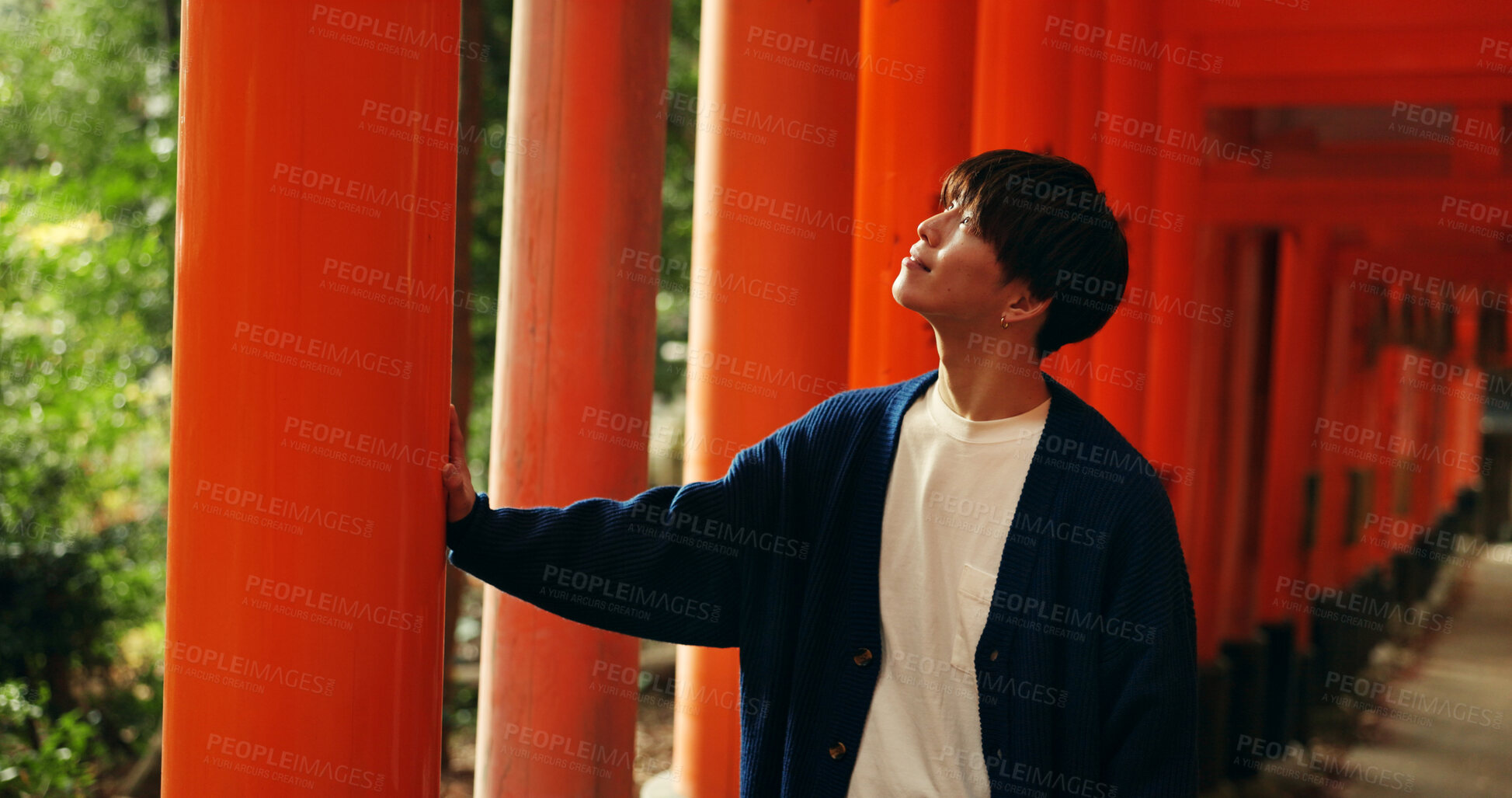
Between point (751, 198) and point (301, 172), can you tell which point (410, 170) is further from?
point (751, 198)

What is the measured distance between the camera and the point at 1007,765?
220 cm

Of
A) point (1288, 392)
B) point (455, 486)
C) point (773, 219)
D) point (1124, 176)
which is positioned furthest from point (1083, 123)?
point (1288, 392)

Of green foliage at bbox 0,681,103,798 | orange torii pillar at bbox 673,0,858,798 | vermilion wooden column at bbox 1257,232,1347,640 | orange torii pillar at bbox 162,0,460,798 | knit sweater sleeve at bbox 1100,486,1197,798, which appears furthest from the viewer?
vermilion wooden column at bbox 1257,232,1347,640

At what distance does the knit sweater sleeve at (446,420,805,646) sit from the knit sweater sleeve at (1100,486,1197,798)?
637 millimetres

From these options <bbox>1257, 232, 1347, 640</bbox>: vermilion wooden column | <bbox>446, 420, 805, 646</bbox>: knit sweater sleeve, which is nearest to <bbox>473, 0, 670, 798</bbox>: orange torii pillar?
<bbox>446, 420, 805, 646</bbox>: knit sweater sleeve

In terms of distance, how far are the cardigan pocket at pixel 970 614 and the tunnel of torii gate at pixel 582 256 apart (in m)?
0.89

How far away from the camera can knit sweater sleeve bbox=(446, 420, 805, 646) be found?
230cm

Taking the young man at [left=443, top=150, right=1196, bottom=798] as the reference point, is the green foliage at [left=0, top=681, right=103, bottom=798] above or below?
below

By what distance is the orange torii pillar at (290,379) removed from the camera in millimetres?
1903

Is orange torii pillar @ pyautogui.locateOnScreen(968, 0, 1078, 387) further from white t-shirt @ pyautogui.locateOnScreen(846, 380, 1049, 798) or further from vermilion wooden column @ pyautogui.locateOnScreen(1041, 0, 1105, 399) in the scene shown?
white t-shirt @ pyautogui.locateOnScreen(846, 380, 1049, 798)

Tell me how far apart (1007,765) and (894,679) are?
0.80ft

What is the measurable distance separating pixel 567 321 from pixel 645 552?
183cm

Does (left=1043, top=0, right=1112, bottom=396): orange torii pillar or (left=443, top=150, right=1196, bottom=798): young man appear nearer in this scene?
(left=443, top=150, right=1196, bottom=798): young man

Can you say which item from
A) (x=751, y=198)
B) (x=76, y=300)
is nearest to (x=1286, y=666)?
(x=751, y=198)
